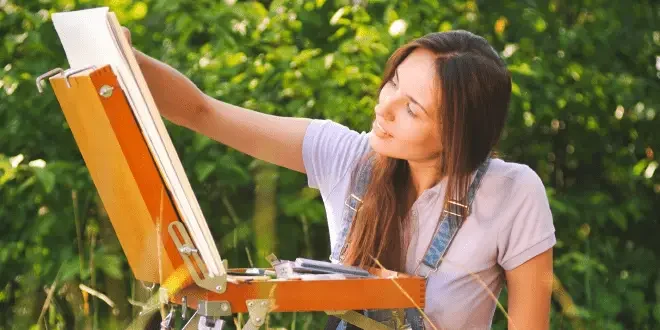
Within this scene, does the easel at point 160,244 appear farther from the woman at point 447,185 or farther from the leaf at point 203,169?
the leaf at point 203,169

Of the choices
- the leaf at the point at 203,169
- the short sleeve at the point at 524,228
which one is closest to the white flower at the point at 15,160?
the leaf at the point at 203,169

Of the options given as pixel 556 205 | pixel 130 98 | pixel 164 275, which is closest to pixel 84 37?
pixel 130 98

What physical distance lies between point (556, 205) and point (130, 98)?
2.55 metres

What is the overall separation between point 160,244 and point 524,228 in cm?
77

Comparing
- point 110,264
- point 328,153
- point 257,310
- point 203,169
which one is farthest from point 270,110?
point 257,310

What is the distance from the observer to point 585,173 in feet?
15.7

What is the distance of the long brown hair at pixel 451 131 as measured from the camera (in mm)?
2277

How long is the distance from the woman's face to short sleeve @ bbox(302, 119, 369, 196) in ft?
0.81

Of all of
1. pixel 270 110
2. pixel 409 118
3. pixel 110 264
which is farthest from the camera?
pixel 270 110

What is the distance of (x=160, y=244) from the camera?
1.86m

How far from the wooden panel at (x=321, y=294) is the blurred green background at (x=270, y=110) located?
4.46 feet

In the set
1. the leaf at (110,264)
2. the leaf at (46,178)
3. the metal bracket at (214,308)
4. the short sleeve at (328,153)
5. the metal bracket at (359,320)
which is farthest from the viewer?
the leaf at (110,264)

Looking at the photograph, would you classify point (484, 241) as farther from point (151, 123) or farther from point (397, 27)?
point (397, 27)

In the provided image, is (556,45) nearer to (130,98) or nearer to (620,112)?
(620,112)
